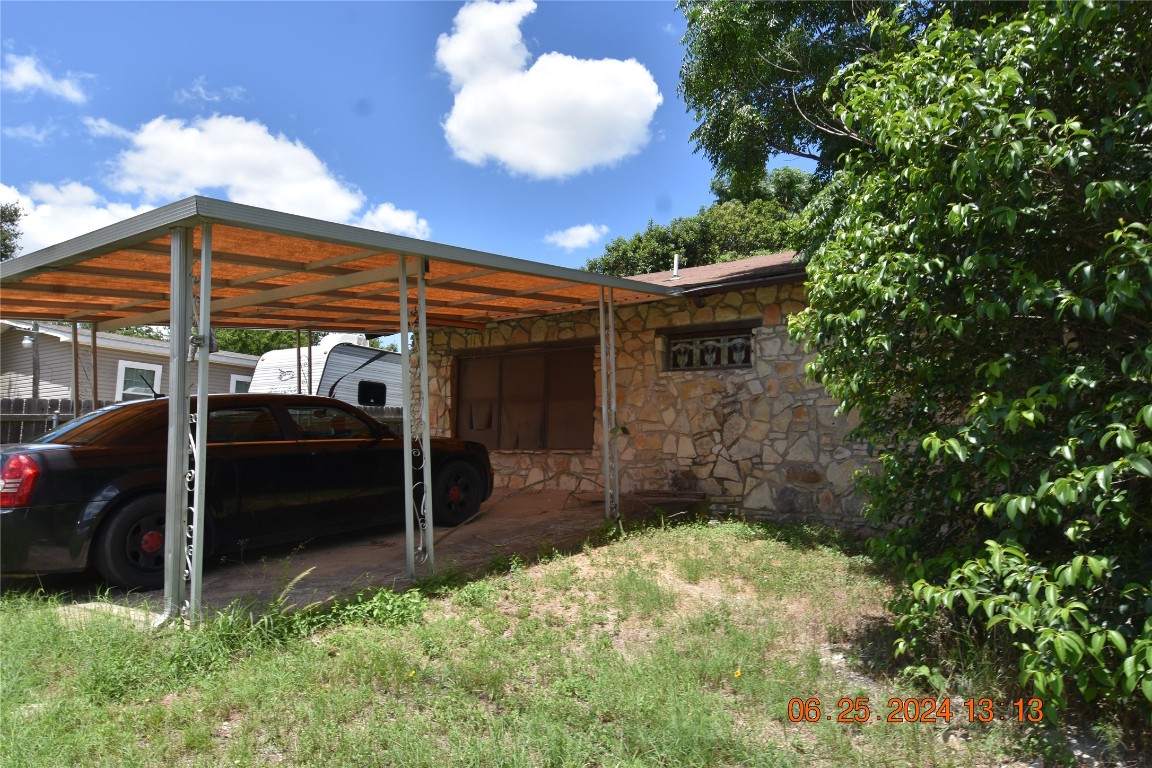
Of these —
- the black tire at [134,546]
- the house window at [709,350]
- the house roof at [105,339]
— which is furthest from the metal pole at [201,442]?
the house roof at [105,339]

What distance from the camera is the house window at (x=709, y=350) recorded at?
8.92 m

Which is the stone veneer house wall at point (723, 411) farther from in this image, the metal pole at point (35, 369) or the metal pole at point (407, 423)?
the metal pole at point (35, 369)

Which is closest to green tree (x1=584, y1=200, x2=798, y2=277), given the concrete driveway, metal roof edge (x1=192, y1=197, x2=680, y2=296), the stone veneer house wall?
the stone veneer house wall

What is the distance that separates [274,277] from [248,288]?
0.87 meters

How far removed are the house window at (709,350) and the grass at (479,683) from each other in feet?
12.2

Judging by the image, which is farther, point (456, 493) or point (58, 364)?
point (58, 364)

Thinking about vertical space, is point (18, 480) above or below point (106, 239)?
below

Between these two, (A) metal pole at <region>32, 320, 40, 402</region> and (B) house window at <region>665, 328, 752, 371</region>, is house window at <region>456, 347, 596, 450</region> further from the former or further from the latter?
(A) metal pole at <region>32, 320, 40, 402</region>

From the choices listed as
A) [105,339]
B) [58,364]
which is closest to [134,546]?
[105,339]

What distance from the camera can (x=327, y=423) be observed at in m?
6.86

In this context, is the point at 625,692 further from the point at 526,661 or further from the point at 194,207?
the point at 194,207
